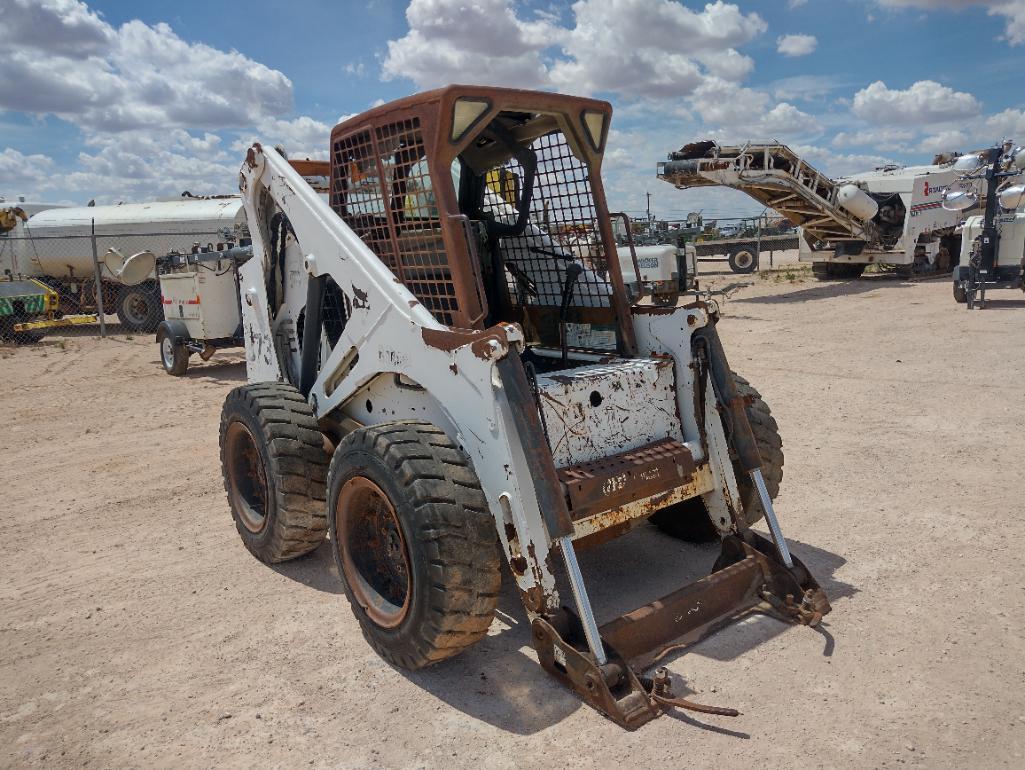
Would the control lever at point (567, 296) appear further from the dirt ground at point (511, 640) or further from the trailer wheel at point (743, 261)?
the trailer wheel at point (743, 261)

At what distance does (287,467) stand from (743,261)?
2322 centimetres

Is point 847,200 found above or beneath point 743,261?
above

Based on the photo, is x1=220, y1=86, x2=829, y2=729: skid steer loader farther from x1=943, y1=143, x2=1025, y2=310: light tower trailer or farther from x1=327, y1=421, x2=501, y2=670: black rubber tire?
x1=943, y1=143, x2=1025, y2=310: light tower trailer

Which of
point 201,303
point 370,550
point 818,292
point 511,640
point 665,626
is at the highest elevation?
point 201,303

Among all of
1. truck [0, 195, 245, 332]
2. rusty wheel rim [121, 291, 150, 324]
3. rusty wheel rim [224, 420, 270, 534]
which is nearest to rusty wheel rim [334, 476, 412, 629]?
rusty wheel rim [224, 420, 270, 534]

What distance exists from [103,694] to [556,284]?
3269 millimetres

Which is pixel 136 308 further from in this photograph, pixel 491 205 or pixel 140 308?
pixel 491 205

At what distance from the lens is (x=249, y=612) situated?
433cm

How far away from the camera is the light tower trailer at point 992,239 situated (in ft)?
44.9

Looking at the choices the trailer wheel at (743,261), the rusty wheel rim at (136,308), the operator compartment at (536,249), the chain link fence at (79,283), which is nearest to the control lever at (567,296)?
the operator compartment at (536,249)

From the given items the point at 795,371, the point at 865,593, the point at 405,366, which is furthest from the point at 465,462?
the point at 795,371

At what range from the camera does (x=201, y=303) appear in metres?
11.7

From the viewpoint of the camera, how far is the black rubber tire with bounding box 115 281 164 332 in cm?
1838

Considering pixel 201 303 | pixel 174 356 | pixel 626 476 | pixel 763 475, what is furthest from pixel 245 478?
pixel 174 356
